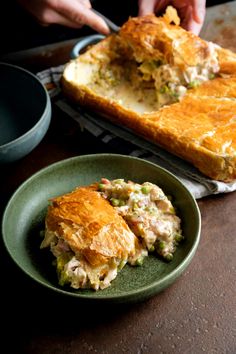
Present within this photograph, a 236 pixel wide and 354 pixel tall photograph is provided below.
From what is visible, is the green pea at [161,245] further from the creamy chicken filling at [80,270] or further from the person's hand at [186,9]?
the person's hand at [186,9]

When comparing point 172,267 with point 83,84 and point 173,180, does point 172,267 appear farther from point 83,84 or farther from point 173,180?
point 83,84

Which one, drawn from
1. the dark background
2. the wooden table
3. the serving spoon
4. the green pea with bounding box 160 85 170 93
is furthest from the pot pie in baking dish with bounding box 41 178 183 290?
the dark background

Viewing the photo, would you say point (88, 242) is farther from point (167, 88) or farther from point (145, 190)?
point (167, 88)

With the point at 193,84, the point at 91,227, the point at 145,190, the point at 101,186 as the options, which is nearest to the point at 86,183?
the point at 101,186

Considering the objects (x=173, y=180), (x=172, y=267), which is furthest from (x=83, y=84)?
(x=172, y=267)

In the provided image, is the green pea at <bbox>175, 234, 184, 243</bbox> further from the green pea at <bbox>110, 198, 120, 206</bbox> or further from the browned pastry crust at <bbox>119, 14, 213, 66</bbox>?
the browned pastry crust at <bbox>119, 14, 213, 66</bbox>

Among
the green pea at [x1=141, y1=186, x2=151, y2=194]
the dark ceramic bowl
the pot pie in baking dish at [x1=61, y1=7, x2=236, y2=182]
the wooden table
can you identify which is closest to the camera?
the wooden table
